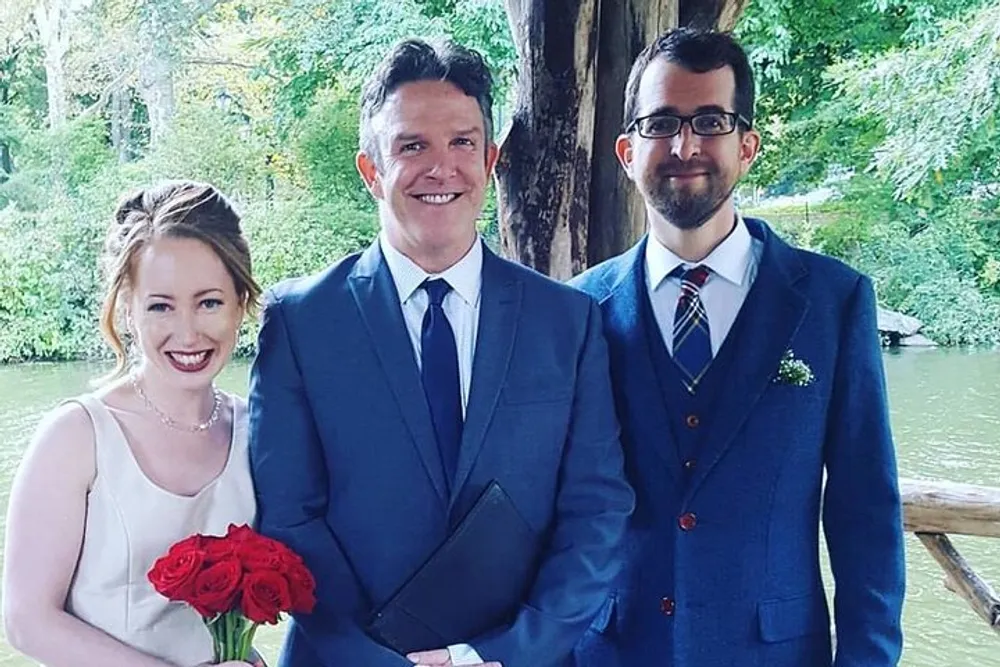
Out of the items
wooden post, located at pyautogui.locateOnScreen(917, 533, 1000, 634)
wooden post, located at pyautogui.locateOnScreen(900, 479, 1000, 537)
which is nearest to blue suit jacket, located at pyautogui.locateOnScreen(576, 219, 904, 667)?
wooden post, located at pyautogui.locateOnScreen(900, 479, 1000, 537)

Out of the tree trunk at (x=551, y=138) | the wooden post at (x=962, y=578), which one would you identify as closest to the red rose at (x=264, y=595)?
the tree trunk at (x=551, y=138)

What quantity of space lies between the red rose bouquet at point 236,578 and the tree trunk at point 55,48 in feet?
41.8

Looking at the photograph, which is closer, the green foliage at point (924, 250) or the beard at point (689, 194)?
the beard at point (689, 194)

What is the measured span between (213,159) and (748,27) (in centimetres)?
660

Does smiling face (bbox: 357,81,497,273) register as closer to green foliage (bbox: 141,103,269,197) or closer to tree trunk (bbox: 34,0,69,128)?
green foliage (bbox: 141,103,269,197)

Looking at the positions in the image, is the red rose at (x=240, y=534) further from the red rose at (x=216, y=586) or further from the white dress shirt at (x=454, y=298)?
the white dress shirt at (x=454, y=298)

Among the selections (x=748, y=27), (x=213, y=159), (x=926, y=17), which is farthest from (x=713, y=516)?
(x=213, y=159)

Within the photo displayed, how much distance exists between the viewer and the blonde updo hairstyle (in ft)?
5.82

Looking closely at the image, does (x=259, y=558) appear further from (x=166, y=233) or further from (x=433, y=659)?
(x=166, y=233)

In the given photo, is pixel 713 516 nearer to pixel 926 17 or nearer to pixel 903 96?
pixel 903 96

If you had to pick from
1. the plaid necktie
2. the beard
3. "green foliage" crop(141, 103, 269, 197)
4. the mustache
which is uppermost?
"green foliage" crop(141, 103, 269, 197)

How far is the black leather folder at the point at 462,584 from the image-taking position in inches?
65.6

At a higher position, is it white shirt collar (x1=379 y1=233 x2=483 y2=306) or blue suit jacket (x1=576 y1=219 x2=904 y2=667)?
white shirt collar (x1=379 y1=233 x2=483 y2=306)

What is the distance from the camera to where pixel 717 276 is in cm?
183
